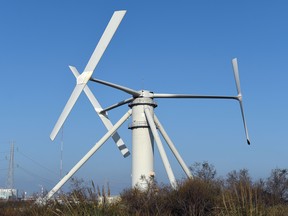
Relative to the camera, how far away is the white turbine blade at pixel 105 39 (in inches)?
1495

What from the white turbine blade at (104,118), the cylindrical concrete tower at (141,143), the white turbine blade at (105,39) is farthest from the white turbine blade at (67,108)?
the white turbine blade at (104,118)

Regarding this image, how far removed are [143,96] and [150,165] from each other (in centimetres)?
660

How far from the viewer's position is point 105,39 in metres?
38.8

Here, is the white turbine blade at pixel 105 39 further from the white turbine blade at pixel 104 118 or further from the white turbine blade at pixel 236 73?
the white turbine blade at pixel 236 73

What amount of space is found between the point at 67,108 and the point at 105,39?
23.3 ft

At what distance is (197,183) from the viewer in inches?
1105

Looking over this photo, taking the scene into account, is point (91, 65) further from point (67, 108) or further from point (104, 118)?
point (104, 118)

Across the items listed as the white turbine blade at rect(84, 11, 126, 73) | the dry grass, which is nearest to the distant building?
the white turbine blade at rect(84, 11, 126, 73)

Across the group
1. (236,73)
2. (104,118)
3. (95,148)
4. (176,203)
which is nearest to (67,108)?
(95,148)

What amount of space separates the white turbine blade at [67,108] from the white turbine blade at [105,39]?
268 centimetres

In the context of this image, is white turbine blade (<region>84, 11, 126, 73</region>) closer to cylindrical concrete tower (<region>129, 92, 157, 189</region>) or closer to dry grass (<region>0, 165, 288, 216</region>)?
cylindrical concrete tower (<region>129, 92, 157, 189</region>)

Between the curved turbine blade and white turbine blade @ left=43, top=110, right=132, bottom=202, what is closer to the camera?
the curved turbine blade

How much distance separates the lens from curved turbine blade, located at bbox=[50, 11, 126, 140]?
36.0m

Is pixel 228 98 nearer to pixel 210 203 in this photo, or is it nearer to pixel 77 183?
pixel 210 203
